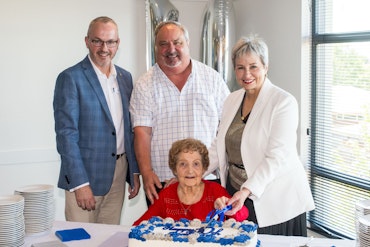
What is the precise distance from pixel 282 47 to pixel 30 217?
2.75 meters

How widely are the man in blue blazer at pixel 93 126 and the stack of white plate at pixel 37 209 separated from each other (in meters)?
0.58

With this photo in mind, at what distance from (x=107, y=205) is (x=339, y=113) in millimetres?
1927

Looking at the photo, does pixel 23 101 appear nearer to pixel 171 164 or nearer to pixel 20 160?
pixel 20 160

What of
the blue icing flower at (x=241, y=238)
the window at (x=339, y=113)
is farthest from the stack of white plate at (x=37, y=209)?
the window at (x=339, y=113)

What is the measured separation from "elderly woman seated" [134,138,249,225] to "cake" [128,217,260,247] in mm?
305

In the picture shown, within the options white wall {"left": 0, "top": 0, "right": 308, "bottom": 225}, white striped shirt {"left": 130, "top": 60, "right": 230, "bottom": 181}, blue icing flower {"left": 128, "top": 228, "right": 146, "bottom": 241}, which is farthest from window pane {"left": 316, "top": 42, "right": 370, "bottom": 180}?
blue icing flower {"left": 128, "top": 228, "right": 146, "bottom": 241}

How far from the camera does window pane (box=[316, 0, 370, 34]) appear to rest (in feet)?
11.5

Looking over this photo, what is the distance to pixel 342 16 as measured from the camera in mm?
3711

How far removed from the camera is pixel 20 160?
4.45 meters

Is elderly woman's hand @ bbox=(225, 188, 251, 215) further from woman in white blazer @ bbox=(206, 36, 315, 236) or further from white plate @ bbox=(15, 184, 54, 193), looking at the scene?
white plate @ bbox=(15, 184, 54, 193)

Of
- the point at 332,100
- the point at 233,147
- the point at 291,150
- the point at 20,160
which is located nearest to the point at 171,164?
the point at 233,147

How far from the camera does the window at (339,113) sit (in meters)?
3.54

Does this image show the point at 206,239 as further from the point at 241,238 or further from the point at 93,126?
the point at 93,126

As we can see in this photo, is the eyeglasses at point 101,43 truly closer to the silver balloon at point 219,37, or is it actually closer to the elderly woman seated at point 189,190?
the elderly woman seated at point 189,190
